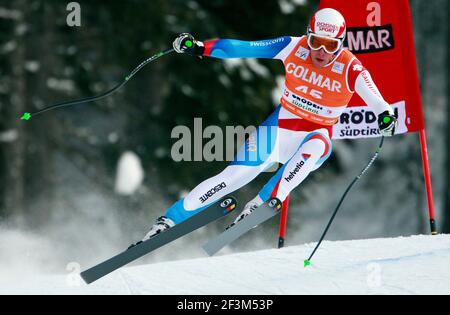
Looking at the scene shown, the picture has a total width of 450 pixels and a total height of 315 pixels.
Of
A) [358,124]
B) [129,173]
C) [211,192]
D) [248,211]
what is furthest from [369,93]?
[129,173]

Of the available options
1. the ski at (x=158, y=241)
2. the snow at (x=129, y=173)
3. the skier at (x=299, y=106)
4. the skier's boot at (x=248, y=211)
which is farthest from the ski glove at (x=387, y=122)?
the snow at (x=129, y=173)

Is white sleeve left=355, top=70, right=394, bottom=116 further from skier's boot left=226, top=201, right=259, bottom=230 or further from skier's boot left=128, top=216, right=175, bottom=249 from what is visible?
skier's boot left=128, top=216, right=175, bottom=249

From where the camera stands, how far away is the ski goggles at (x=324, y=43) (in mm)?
5613

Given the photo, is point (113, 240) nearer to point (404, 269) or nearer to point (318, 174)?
point (318, 174)

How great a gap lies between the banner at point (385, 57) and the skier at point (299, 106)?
2.24 feet

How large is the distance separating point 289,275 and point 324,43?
60.6 inches

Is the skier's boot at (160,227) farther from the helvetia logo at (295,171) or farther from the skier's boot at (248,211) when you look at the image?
the helvetia logo at (295,171)

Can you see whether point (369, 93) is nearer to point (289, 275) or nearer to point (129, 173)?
point (289, 275)

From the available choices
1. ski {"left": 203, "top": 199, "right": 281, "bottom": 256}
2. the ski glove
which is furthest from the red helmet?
ski {"left": 203, "top": 199, "right": 281, "bottom": 256}

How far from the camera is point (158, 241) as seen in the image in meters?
5.55

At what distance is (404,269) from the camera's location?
18.7 ft

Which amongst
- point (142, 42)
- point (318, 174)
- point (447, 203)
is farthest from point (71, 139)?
point (447, 203)

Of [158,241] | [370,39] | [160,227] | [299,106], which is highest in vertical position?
[370,39]
